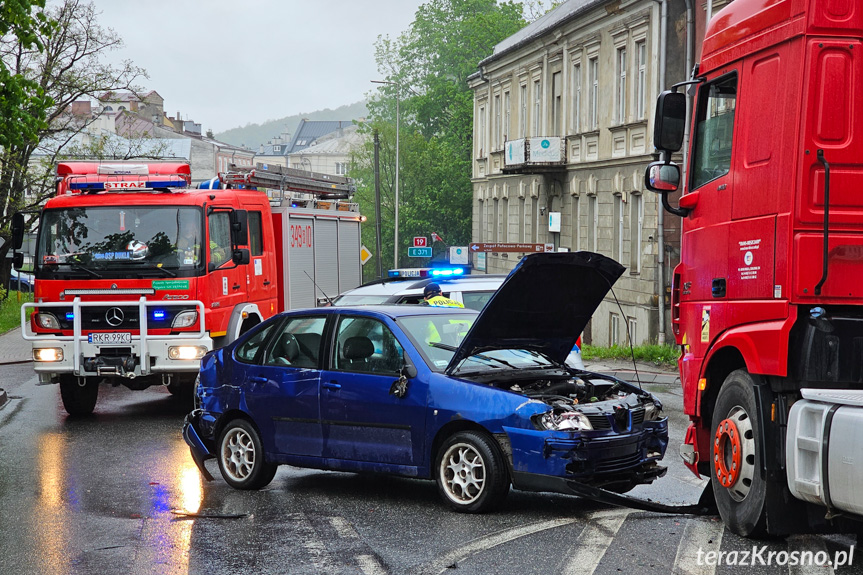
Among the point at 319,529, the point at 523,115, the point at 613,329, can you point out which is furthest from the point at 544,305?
the point at 523,115

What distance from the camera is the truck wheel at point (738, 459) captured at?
21.5 feet

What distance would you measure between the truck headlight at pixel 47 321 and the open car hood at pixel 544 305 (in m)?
7.11

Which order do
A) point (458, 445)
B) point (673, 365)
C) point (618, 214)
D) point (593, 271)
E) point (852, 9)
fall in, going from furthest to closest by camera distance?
point (618, 214)
point (673, 365)
point (593, 271)
point (458, 445)
point (852, 9)

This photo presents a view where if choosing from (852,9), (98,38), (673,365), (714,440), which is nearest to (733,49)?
(852,9)

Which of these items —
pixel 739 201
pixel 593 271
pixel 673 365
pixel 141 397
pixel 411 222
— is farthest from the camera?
pixel 411 222

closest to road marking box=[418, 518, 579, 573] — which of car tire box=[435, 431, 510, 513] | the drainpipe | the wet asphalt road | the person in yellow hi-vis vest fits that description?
the wet asphalt road

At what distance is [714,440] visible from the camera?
716 centimetres

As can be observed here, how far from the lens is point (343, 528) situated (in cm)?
757

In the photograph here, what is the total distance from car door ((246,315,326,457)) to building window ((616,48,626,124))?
24560 millimetres

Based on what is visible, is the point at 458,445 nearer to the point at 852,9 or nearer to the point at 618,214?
the point at 852,9

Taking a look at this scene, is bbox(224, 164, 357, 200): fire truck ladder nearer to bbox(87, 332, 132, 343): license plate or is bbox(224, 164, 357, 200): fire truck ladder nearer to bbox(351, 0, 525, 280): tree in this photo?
bbox(87, 332, 132, 343): license plate

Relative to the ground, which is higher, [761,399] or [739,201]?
[739,201]

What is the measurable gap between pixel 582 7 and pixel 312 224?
60.6 ft

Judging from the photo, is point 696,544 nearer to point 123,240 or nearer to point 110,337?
point 110,337
